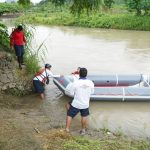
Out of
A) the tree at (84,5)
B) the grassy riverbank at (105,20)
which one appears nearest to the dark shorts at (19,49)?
the tree at (84,5)

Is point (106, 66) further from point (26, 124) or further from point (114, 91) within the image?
point (26, 124)

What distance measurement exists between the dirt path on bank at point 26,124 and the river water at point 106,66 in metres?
0.26

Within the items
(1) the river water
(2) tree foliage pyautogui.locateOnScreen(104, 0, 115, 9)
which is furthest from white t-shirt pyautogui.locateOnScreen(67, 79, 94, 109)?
(2) tree foliage pyautogui.locateOnScreen(104, 0, 115, 9)

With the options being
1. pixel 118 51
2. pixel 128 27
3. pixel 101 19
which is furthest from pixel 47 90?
pixel 101 19

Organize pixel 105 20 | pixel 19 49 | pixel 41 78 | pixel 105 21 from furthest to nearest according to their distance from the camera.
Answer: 1. pixel 105 20
2. pixel 105 21
3. pixel 19 49
4. pixel 41 78

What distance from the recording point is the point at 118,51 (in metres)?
21.0

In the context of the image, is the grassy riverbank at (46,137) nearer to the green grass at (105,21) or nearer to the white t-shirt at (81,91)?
the white t-shirt at (81,91)

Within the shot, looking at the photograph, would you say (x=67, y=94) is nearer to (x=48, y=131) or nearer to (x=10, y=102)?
(x=10, y=102)

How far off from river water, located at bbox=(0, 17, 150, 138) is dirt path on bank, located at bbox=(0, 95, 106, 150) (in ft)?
0.87

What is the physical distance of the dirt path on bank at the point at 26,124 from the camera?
6.53 meters

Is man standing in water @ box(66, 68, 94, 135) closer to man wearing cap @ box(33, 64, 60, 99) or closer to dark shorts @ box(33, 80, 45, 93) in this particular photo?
man wearing cap @ box(33, 64, 60, 99)

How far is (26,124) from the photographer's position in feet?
26.2

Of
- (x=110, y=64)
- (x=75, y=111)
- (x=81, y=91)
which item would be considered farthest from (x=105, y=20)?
(x=81, y=91)

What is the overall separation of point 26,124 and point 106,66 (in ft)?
28.7
